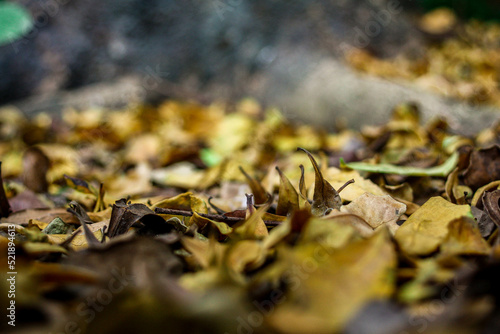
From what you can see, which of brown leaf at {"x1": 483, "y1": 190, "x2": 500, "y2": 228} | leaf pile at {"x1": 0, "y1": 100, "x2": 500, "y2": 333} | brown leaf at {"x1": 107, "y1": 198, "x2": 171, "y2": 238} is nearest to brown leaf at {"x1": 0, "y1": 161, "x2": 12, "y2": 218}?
leaf pile at {"x1": 0, "y1": 100, "x2": 500, "y2": 333}

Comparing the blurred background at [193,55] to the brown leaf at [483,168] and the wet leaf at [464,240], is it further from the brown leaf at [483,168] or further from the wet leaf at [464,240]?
the wet leaf at [464,240]

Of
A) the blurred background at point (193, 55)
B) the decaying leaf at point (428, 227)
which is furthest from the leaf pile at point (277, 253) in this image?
the blurred background at point (193, 55)

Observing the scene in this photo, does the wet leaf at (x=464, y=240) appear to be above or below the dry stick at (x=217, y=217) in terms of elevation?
above

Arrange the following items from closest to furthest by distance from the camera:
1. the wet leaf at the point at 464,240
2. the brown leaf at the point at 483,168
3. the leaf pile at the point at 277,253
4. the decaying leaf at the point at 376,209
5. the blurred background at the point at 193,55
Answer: the leaf pile at the point at 277,253, the wet leaf at the point at 464,240, the decaying leaf at the point at 376,209, the brown leaf at the point at 483,168, the blurred background at the point at 193,55

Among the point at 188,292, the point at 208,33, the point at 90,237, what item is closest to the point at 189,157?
the point at 90,237

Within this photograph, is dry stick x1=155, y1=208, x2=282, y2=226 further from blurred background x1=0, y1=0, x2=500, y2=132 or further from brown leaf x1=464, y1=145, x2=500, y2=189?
blurred background x1=0, y1=0, x2=500, y2=132

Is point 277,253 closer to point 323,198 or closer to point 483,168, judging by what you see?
point 323,198

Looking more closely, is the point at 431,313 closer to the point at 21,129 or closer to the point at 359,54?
the point at 21,129
